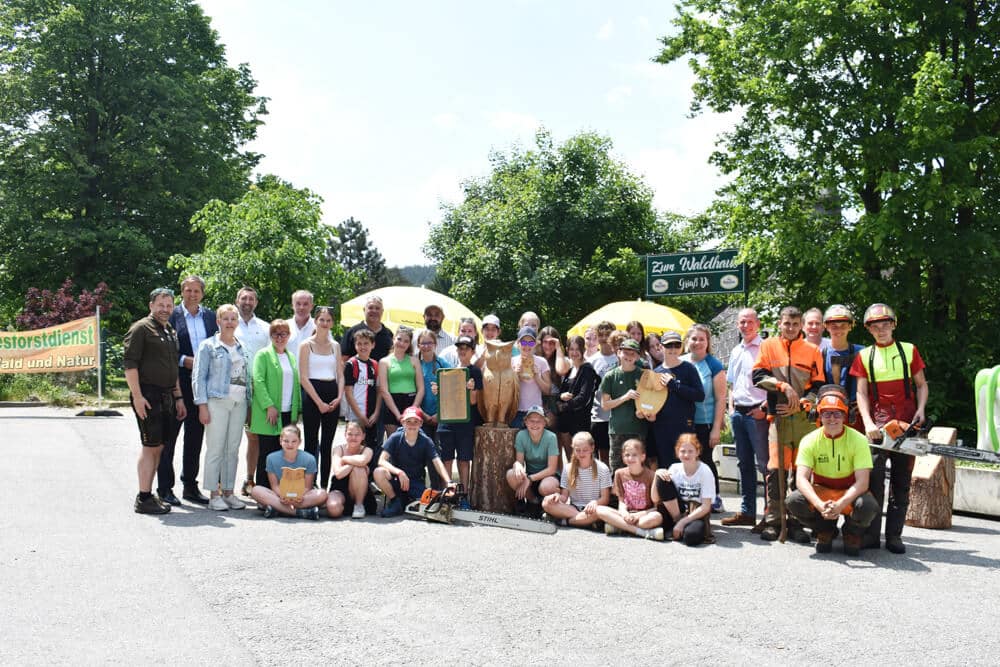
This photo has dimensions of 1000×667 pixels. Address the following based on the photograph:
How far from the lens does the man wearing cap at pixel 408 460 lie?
26.0ft

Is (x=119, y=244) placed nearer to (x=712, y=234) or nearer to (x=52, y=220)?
(x=52, y=220)

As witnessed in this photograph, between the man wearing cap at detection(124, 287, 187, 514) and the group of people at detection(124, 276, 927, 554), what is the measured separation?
14mm

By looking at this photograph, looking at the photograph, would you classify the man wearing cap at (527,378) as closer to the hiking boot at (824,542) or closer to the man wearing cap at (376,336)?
the man wearing cap at (376,336)

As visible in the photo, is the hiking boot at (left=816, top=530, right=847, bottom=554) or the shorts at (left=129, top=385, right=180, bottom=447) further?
the shorts at (left=129, top=385, right=180, bottom=447)

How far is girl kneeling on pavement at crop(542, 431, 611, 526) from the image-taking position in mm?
7551

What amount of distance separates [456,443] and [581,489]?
136 centimetres

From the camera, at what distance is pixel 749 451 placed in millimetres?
7922

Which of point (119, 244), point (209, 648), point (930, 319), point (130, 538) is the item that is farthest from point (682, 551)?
point (119, 244)

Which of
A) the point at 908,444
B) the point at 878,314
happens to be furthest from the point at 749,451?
the point at 878,314

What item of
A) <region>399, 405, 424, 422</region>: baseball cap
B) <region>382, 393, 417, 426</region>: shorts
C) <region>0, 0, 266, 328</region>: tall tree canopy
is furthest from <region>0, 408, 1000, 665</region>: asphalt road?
<region>0, 0, 266, 328</region>: tall tree canopy

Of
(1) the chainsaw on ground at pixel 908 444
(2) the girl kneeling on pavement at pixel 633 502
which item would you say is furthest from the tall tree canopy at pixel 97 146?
(1) the chainsaw on ground at pixel 908 444

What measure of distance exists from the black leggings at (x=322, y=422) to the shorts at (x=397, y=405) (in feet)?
1.62

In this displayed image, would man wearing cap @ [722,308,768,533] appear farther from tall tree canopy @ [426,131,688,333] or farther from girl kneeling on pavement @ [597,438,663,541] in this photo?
tall tree canopy @ [426,131,688,333]

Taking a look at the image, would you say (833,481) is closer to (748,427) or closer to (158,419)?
(748,427)
